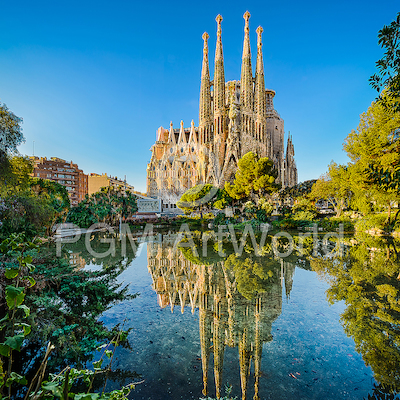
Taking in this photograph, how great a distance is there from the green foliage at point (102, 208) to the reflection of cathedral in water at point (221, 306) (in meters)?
14.0

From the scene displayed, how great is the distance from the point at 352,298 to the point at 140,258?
771 centimetres

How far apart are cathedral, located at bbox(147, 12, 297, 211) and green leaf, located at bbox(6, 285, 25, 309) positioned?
1272 inches

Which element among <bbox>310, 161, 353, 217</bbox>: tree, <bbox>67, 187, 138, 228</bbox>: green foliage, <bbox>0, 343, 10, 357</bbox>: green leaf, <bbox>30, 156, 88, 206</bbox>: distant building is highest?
<bbox>30, 156, 88, 206</bbox>: distant building

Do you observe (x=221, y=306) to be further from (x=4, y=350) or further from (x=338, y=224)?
(x=338, y=224)

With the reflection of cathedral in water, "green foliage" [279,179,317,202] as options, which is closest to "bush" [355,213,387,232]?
"green foliage" [279,179,317,202]

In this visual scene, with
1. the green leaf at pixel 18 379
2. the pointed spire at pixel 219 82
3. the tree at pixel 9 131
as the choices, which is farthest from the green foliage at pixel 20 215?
the pointed spire at pixel 219 82

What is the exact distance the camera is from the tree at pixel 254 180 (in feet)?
79.5

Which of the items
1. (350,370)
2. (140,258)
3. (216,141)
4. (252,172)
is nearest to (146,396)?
(350,370)

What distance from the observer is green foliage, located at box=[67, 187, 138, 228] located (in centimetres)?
1995

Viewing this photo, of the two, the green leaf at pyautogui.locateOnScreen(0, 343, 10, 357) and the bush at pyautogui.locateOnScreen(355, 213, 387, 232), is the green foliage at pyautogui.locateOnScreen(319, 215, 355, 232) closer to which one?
the bush at pyautogui.locateOnScreen(355, 213, 387, 232)

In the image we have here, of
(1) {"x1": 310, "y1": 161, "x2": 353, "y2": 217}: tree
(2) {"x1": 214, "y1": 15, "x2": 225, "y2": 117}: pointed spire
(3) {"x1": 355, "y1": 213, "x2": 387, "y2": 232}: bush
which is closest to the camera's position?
(3) {"x1": 355, "y1": 213, "x2": 387, "y2": 232}: bush

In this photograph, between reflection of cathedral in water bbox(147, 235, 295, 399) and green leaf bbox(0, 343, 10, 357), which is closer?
green leaf bbox(0, 343, 10, 357)

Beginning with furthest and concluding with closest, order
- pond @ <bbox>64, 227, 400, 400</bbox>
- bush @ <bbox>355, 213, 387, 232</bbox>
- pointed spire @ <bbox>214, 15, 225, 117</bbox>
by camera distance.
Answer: pointed spire @ <bbox>214, 15, 225, 117</bbox> < bush @ <bbox>355, 213, 387, 232</bbox> < pond @ <bbox>64, 227, 400, 400</bbox>

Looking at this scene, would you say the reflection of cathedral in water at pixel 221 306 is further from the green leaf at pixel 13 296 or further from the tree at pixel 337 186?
the tree at pixel 337 186
